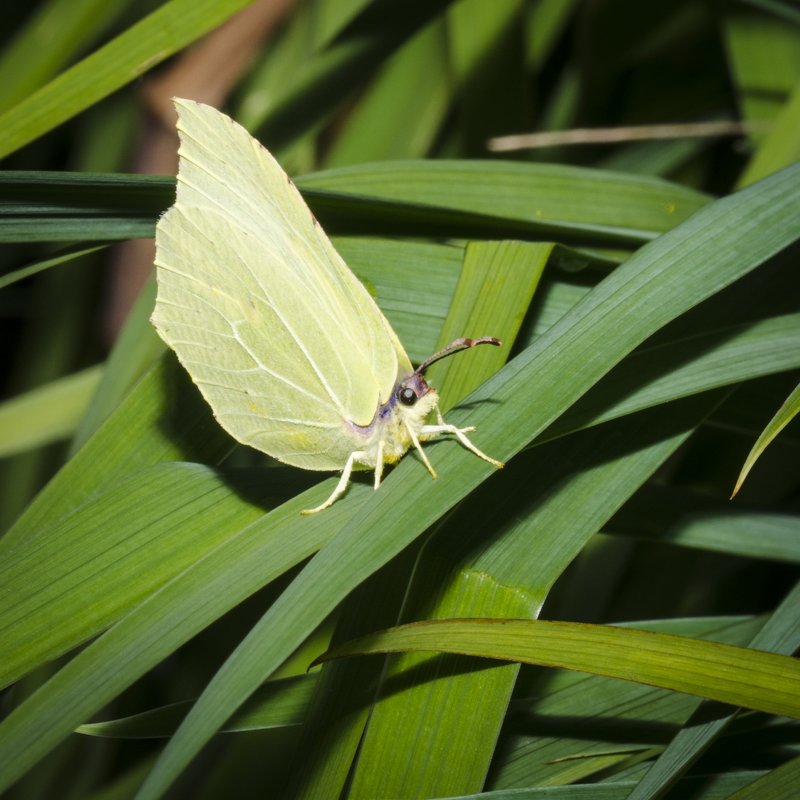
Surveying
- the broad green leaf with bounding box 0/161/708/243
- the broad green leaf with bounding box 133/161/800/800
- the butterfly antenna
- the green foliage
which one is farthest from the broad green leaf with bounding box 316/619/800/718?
the broad green leaf with bounding box 0/161/708/243

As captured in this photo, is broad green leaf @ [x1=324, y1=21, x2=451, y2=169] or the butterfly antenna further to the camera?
broad green leaf @ [x1=324, y1=21, x2=451, y2=169]

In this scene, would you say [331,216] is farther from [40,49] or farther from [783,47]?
[783,47]

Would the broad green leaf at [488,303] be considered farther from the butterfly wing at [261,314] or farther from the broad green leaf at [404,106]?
the broad green leaf at [404,106]

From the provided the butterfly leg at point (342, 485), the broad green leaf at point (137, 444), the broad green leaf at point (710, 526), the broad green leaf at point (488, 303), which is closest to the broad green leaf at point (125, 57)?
the broad green leaf at point (137, 444)

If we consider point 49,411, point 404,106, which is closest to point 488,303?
point 404,106

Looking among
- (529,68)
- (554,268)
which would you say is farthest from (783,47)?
(554,268)

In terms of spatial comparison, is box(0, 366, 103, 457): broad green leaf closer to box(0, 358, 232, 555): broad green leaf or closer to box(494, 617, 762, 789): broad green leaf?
box(0, 358, 232, 555): broad green leaf

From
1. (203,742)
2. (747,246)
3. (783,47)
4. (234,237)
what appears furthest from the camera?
(783,47)

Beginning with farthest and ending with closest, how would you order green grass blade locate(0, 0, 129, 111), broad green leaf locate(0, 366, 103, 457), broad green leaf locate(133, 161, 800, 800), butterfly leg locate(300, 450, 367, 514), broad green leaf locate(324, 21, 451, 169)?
broad green leaf locate(324, 21, 451, 169) < broad green leaf locate(0, 366, 103, 457) < green grass blade locate(0, 0, 129, 111) < butterfly leg locate(300, 450, 367, 514) < broad green leaf locate(133, 161, 800, 800)
